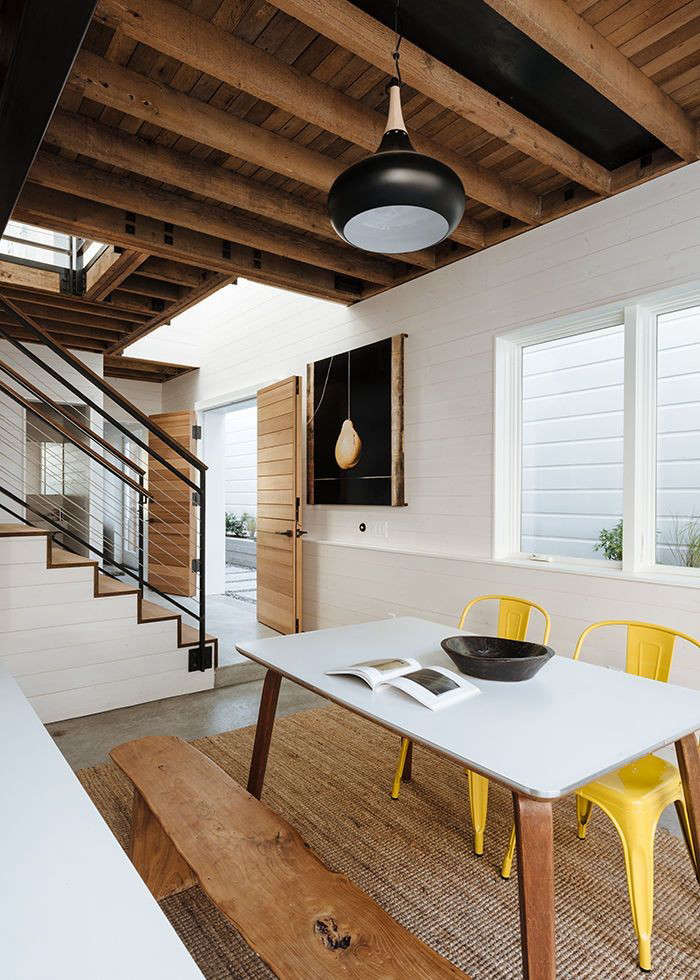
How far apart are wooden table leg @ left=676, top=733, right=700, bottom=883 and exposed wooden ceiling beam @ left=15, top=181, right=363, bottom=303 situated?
11.9 feet

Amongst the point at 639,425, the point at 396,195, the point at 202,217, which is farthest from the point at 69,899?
the point at 202,217

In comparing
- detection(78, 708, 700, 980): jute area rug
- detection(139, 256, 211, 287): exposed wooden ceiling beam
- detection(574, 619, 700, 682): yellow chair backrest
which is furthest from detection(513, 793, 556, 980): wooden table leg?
detection(139, 256, 211, 287): exposed wooden ceiling beam

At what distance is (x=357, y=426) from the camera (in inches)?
179

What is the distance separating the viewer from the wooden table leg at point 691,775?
5.46 ft

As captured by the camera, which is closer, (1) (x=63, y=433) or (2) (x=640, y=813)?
(2) (x=640, y=813)

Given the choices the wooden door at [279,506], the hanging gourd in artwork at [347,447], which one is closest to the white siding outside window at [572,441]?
the hanging gourd in artwork at [347,447]

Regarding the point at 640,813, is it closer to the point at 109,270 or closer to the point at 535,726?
the point at 535,726

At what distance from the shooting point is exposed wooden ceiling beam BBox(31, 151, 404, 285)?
10.0 feet

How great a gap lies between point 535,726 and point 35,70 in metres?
2.05

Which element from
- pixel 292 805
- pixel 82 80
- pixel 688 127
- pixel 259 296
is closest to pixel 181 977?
pixel 292 805

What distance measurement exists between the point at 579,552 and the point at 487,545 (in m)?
0.53

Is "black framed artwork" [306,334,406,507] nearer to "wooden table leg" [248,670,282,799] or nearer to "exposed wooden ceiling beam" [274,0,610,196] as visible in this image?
"exposed wooden ceiling beam" [274,0,610,196]

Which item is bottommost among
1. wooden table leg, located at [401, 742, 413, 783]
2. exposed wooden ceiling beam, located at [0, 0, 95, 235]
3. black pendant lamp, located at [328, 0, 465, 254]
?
wooden table leg, located at [401, 742, 413, 783]

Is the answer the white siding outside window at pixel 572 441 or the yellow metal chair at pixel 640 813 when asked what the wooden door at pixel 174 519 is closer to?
the white siding outside window at pixel 572 441
